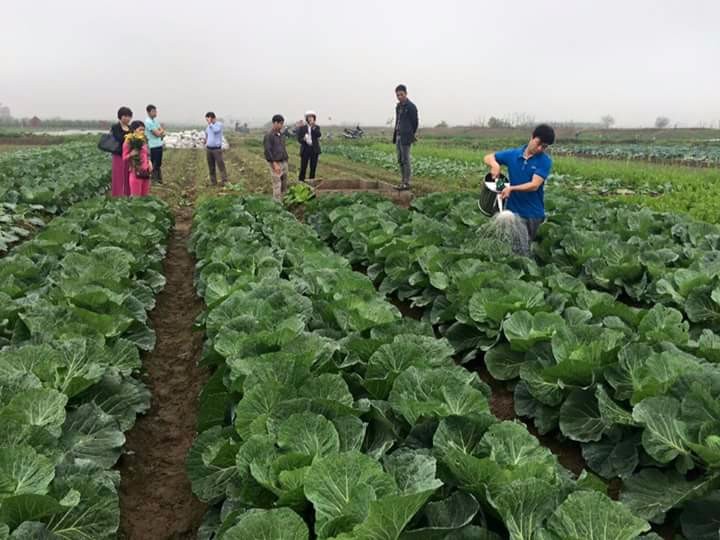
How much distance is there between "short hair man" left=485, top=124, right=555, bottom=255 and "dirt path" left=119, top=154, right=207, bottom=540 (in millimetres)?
3309

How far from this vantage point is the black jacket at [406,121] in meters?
10.9

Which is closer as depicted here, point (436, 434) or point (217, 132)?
point (436, 434)

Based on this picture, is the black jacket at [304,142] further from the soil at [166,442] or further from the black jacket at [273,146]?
the soil at [166,442]

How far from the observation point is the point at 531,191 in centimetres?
586

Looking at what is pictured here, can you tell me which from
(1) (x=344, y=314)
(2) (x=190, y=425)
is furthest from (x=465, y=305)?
(2) (x=190, y=425)

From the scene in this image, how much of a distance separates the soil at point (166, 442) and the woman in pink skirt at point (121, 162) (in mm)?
5030

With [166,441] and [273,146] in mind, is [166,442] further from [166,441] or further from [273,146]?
[273,146]

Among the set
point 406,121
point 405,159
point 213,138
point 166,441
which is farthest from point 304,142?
point 166,441

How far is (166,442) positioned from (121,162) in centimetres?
814

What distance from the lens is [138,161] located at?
10172 millimetres

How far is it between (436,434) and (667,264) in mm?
4471

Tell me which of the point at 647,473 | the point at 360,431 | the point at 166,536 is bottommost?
the point at 166,536

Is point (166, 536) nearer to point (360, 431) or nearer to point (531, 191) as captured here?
point (360, 431)

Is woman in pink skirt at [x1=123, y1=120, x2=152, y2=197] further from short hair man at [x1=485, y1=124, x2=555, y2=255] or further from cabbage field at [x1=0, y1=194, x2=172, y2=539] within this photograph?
short hair man at [x1=485, y1=124, x2=555, y2=255]
